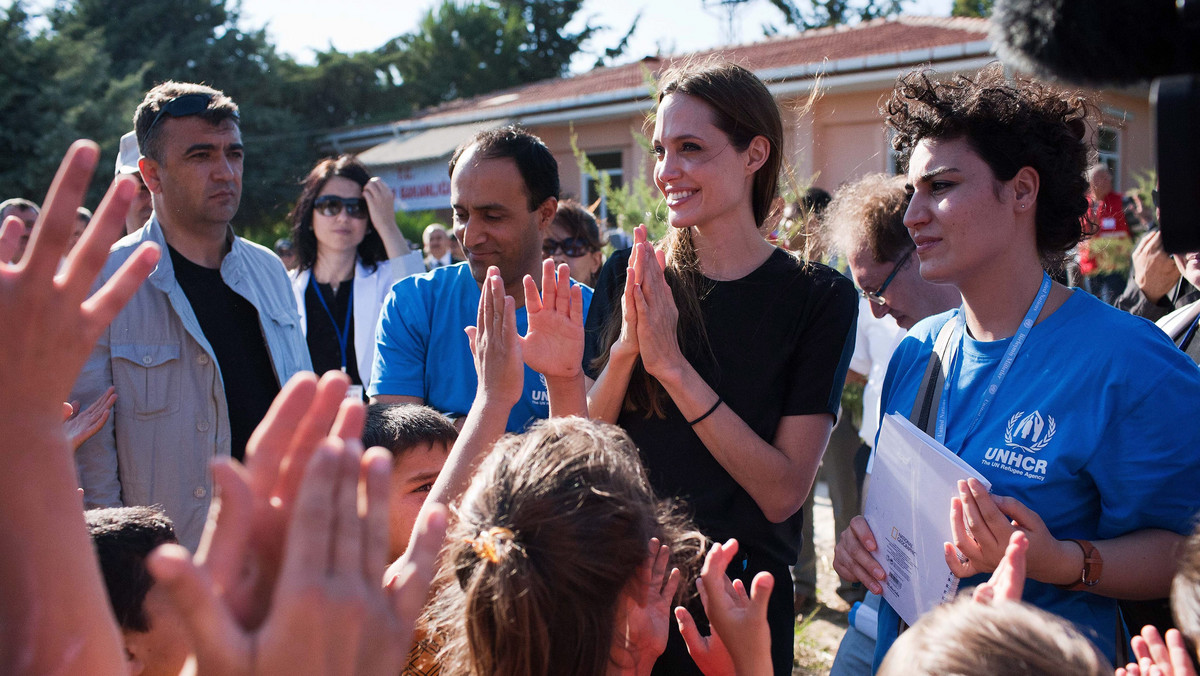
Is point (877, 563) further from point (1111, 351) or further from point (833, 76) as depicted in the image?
point (833, 76)

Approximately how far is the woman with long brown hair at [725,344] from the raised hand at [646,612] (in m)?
0.49

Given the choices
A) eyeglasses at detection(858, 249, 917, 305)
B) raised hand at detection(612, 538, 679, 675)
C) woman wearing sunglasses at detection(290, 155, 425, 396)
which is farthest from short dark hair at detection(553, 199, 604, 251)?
raised hand at detection(612, 538, 679, 675)

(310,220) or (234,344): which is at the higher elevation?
(310,220)

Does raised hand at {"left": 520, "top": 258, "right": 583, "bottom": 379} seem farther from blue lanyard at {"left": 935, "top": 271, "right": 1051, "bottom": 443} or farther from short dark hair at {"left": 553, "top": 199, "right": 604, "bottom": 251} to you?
short dark hair at {"left": 553, "top": 199, "right": 604, "bottom": 251}

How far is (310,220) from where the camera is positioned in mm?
4957

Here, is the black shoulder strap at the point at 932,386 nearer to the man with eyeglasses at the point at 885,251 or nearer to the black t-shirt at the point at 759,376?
the black t-shirt at the point at 759,376

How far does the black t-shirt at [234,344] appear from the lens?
3279mm

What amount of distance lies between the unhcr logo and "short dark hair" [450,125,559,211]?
5.76 feet

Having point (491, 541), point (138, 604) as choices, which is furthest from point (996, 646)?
point (138, 604)

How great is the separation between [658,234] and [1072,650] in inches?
219

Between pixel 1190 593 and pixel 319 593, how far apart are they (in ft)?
4.64

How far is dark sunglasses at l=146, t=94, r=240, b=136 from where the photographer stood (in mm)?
3307

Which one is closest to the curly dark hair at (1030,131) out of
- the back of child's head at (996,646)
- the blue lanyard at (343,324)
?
the back of child's head at (996,646)

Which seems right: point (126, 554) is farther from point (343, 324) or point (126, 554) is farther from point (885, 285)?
point (343, 324)
